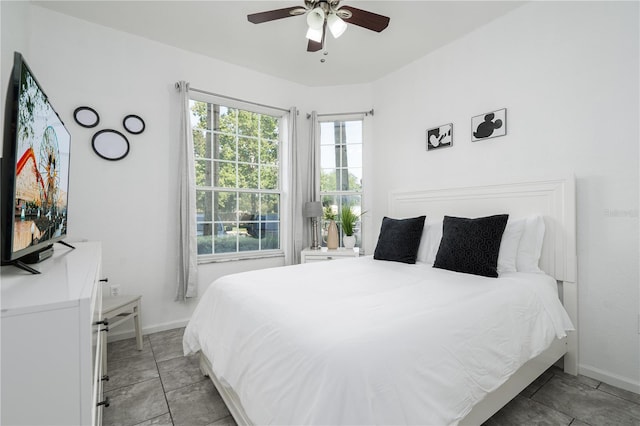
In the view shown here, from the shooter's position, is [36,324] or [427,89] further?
[427,89]

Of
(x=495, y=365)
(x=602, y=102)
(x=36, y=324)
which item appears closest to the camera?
(x=36, y=324)

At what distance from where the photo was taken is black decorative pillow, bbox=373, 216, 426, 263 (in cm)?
263

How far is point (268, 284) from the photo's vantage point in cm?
187

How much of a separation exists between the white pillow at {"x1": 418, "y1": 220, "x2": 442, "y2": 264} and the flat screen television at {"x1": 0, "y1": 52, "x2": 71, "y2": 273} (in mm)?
2537

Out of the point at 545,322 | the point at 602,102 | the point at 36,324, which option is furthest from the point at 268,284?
the point at 602,102

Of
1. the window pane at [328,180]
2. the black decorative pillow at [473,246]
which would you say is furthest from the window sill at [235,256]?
the black decorative pillow at [473,246]

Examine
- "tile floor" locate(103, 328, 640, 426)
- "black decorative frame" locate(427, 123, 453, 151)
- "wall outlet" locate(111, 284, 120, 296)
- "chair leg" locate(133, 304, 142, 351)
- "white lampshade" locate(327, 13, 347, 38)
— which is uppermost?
"white lampshade" locate(327, 13, 347, 38)

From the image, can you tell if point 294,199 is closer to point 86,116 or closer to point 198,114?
point 198,114

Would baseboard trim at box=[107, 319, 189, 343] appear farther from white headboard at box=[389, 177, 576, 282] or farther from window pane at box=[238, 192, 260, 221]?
white headboard at box=[389, 177, 576, 282]

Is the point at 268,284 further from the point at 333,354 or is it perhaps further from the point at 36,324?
the point at 36,324

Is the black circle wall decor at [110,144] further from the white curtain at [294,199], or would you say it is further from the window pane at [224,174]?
the white curtain at [294,199]

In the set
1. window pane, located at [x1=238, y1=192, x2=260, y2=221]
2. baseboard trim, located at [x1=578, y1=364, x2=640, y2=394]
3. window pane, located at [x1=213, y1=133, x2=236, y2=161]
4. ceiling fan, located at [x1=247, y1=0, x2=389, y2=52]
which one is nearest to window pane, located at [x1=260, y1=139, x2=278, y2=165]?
window pane, located at [x1=213, y1=133, x2=236, y2=161]

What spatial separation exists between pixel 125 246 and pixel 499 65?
12.5ft

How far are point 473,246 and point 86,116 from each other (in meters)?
3.41
